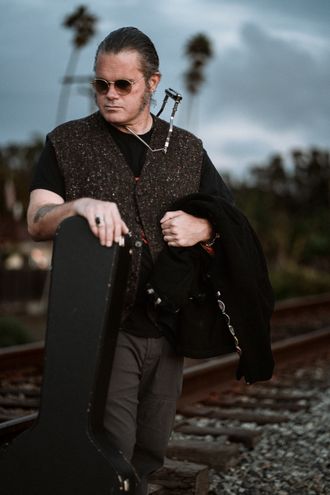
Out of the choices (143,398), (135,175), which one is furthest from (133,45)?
(143,398)

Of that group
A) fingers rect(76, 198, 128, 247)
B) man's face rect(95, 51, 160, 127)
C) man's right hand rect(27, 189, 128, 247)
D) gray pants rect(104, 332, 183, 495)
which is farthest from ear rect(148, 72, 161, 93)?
gray pants rect(104, 332, 183, 495)

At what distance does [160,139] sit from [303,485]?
2.25 meters

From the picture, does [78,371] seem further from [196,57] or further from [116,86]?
[196,57]

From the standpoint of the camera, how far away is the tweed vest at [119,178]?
3.04 metres

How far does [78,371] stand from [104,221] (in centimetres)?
46

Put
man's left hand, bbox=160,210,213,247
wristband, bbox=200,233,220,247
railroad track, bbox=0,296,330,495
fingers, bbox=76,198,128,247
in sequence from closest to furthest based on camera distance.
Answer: fingers, bbox=76,198,128,247 → man's left hand, bbox=160,210,213,247 → wristband, bbox=200,233,220,247 → railroad track, bbox=0,296,330,495

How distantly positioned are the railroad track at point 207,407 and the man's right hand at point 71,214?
168cm

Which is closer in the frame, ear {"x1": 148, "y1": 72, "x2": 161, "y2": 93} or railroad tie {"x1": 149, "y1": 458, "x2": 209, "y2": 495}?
ear {"x1": 148, "y1": 72, "x2": 161, "y2": 93}

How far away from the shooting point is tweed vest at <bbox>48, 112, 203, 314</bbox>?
3.04 metres

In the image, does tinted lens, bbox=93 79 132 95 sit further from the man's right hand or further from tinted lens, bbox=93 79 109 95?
the man's right hand

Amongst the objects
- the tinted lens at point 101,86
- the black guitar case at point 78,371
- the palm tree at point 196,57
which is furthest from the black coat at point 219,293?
the palm tree at point 196,57

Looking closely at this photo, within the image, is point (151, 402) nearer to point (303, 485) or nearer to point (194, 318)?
point (194, 318)

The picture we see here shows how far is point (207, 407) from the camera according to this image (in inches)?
277

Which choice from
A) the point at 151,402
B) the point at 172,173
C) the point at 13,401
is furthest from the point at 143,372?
the point at 13,401
